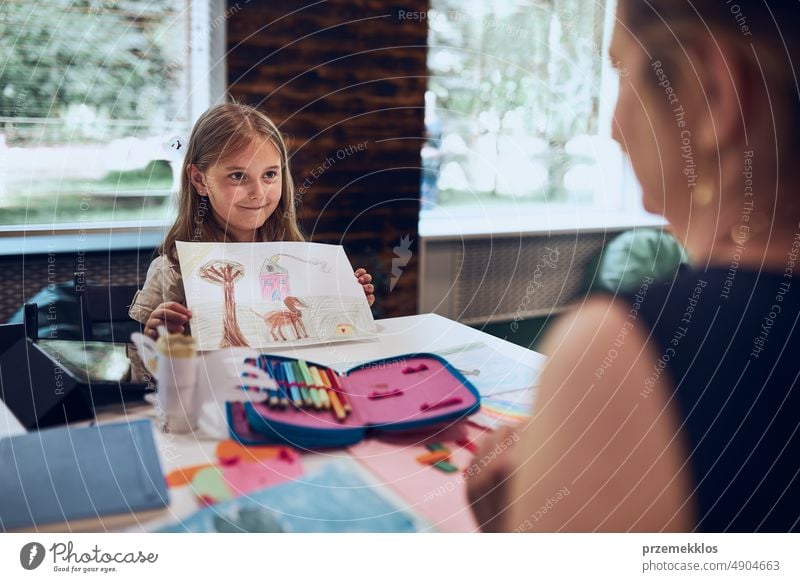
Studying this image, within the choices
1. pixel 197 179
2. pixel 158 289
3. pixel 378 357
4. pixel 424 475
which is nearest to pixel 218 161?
pixel 197 179

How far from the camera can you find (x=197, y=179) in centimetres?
65

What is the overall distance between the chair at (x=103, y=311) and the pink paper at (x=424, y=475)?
23cm

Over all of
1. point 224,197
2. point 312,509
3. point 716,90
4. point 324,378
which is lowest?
point 312,509

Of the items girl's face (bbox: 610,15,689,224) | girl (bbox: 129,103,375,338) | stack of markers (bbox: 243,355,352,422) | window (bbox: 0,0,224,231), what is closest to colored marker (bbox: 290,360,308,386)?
stack of markers (bbox: 243,355,352,422)

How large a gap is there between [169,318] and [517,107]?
0.38 m

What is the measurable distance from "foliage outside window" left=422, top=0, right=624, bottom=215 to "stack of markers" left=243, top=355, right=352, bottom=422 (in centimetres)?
21

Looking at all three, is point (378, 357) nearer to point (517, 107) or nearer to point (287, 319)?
point (287, 319)

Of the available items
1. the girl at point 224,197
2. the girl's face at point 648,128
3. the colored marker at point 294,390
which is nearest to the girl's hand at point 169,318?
the girl at point 224,197

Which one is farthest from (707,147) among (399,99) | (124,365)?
(124,365)

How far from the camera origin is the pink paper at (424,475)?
0.58m

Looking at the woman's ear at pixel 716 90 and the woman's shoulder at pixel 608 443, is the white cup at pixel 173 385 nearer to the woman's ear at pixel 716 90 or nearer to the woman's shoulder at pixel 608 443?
the woman's shoulder at pixel 608 443

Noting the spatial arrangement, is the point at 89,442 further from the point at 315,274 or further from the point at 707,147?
the point at 707,147

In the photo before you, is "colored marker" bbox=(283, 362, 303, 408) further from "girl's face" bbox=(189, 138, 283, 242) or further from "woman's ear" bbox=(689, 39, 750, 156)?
"woman's ear" bbox=(689, 39, 750, 156)
